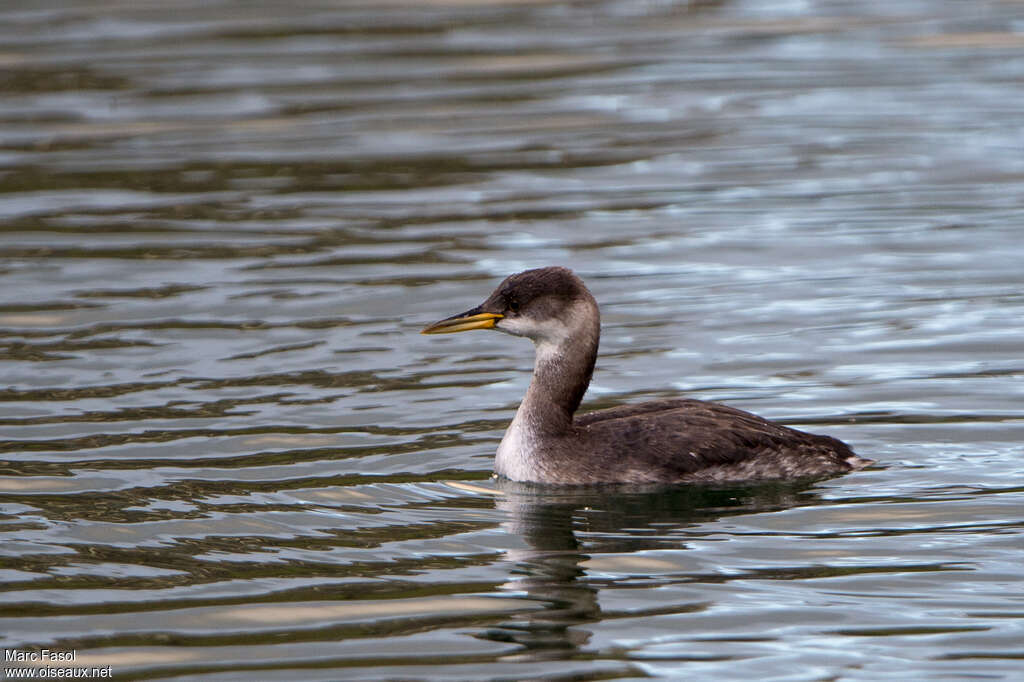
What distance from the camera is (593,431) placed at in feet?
33.7

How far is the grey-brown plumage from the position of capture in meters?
10.0

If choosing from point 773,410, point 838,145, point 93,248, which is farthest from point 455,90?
point 773,410

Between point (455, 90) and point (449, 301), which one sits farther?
point (455, 90)

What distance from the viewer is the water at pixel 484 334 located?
822cm

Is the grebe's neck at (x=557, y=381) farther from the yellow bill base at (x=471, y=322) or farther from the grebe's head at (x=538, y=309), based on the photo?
the yellow bill base at (x=471, y=322)

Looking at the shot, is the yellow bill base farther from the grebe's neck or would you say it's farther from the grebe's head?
the grebe's neck

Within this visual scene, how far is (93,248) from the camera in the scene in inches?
625

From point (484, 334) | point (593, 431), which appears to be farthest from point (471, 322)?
point (484, 334)

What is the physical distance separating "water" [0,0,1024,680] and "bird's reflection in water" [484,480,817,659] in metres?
0.03

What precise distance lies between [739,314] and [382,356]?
273 cm

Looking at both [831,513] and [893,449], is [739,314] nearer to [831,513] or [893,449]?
[893,449]

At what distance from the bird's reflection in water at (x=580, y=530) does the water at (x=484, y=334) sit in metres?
0.03

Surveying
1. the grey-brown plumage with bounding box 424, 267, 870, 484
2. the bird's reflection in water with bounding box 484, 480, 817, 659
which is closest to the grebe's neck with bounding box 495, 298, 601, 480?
the grey-brown plumage with bounding box 424, 267, 870, 484

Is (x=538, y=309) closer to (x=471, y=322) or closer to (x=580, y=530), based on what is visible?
(x=471, y=322)
